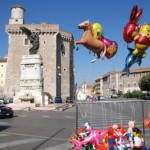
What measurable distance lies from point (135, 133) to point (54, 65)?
186ft

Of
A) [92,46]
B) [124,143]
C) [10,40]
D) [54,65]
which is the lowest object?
[124,143]

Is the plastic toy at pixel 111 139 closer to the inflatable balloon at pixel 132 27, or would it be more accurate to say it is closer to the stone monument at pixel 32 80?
the inflatable balloon at pixel 132 27

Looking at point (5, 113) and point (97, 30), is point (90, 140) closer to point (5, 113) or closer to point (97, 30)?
point (97, 30)

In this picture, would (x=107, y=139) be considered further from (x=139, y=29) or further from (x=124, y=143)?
(x=139, y=29)

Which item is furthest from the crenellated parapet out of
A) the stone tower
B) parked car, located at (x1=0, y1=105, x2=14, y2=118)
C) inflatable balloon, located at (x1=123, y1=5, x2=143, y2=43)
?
inflatable balloon, located at (x1=123, y1=5, x2=143, y2=43)

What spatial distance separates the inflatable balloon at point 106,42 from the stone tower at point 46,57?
54.5 meters

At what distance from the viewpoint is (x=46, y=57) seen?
→ 64750mm

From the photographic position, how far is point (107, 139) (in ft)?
25.8

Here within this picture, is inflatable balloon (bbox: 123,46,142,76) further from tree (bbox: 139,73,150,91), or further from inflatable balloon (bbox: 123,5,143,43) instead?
tree (bbox: 139,73,150,91)

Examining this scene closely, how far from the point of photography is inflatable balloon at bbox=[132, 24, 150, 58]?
7.37 metres

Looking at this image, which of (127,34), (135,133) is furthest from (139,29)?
(135,133)

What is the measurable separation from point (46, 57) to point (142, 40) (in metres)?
57.9

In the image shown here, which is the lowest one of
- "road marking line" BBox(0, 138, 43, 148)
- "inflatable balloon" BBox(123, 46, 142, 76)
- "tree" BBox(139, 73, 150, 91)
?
"road marking line" BBox(0, 138, 43, 148)

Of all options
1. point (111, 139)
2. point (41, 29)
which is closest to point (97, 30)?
point (111, 139)
